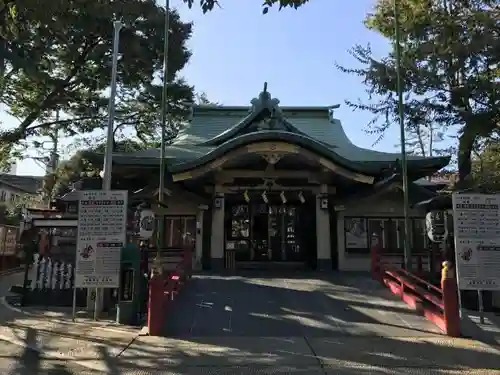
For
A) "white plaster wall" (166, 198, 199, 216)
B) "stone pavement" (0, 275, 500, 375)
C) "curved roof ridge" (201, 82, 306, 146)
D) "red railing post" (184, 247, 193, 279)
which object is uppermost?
"curved roof ridge" (201, 82, 306, 146)

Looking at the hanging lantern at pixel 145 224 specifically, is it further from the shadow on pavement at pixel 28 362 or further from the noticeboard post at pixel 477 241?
the noticeboard post at pixel 477 241

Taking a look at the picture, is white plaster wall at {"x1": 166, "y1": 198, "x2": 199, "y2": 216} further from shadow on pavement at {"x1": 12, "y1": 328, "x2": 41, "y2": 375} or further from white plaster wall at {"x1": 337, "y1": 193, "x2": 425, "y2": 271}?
shadow on pavement at {"x1": 12, "y1": 328, "x2": 41, "y2": 375}

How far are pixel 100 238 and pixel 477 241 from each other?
7.73 meters

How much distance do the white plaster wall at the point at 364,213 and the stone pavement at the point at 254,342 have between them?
17.9 feet

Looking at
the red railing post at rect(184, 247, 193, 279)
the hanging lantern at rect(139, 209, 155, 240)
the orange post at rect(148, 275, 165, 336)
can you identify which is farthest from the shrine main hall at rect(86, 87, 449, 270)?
the orange post at rect(148, 275, 165, 336)

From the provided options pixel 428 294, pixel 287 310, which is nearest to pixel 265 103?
pixel 287 310

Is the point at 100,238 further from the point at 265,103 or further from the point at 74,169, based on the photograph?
the point at 74,169

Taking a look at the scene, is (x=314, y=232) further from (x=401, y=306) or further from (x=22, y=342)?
(x=22, y=342)

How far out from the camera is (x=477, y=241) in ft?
31.1

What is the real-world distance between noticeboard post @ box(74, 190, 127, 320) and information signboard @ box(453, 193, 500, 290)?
6.91 m

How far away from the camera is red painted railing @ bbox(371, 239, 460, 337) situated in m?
8.62

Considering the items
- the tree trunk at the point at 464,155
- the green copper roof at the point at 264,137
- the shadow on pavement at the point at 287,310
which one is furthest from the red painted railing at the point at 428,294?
the tree trunk at the point at 464,155

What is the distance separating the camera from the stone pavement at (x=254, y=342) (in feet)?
21.4

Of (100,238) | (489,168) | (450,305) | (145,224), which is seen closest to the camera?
(450,305)
